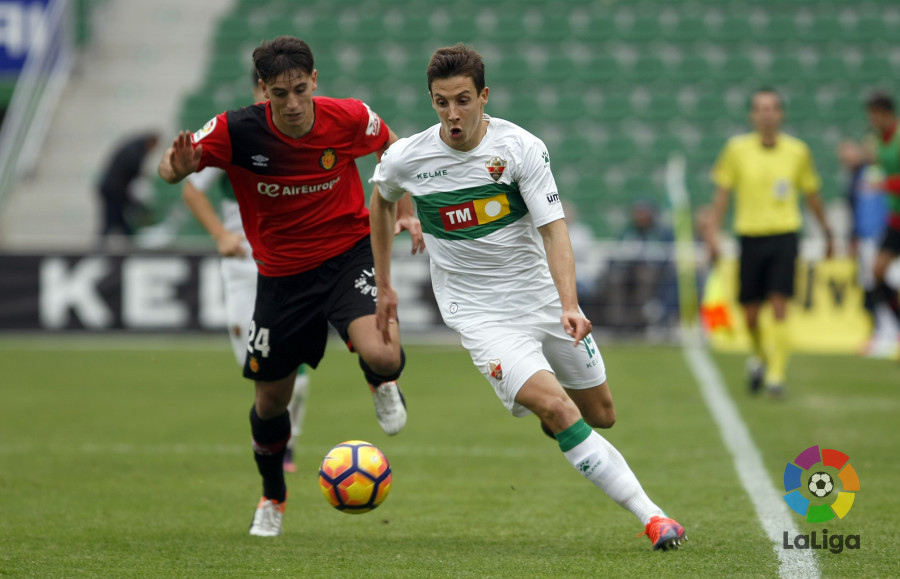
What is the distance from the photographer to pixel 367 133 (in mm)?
5984

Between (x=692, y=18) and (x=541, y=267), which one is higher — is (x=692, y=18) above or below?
above

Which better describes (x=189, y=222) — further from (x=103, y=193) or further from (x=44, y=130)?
(x=44, y=130)

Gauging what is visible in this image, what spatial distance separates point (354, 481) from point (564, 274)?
1.33 m

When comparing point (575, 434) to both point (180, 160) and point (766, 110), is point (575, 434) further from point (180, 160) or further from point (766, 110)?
point (766, 110)

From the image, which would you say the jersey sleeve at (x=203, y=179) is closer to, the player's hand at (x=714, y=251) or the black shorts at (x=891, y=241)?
the player's hand at (x=714, y=251)

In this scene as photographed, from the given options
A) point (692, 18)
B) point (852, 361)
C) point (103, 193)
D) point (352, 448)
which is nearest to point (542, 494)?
point (352, 448)

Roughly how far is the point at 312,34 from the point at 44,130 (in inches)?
201

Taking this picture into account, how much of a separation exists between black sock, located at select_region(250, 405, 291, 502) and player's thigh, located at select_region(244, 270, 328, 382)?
250mm

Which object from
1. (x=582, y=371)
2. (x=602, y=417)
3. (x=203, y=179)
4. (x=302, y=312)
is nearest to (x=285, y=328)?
(x=302, y=312)

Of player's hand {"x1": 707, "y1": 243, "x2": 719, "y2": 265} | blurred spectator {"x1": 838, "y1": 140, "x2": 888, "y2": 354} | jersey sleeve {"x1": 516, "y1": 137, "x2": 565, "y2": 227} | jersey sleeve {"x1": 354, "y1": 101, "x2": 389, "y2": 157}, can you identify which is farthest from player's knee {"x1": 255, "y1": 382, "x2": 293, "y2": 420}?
blurred spectator {"x1": 838, "y1": 140, "x2": 888, "y2": 354}

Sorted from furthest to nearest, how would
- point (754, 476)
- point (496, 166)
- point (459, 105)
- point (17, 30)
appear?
point (17, 30) → point (754, 476) → point (496, 166) → point (459, 105)

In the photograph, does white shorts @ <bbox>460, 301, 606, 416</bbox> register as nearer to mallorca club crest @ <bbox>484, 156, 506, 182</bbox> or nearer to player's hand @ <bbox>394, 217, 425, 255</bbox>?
mallorca club crest @ <bbox>484, 156, 506, 182</bbox>

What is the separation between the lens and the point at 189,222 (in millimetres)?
19641

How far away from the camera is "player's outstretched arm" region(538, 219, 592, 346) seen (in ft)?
15.7
